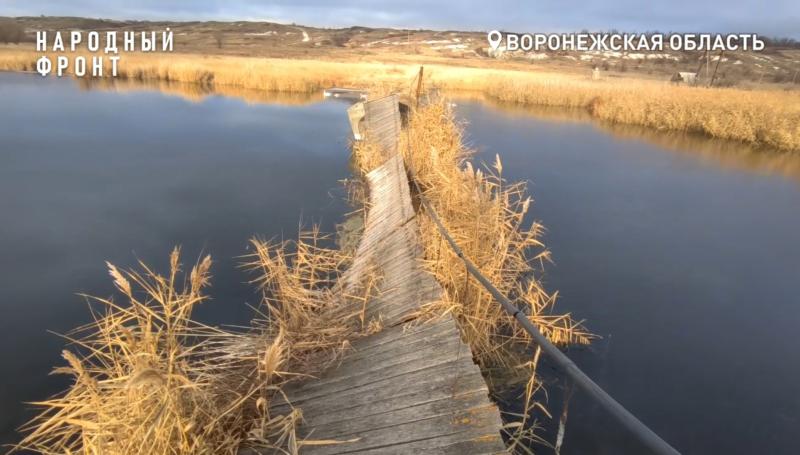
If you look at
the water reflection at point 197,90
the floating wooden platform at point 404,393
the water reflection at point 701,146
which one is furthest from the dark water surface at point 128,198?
the water reflection at point 701,146

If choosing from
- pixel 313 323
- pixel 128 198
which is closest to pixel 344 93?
pixel 128 198

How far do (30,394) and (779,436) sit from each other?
24.9ft

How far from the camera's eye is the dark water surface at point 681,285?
5.09m

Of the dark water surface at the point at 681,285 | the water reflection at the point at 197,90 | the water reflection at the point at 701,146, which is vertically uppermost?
the water reflection at the point at 197,90

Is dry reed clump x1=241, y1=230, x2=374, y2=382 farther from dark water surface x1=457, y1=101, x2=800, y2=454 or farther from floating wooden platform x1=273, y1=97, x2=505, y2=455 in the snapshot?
dark water surface x1=457, y1=101, x2=800, y2=454

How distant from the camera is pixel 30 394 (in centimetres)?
491

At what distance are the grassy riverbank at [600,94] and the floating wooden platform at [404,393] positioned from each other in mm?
13524

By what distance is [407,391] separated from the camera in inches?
124

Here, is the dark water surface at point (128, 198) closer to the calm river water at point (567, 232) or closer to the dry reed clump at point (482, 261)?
the calm river water at point (567, 232)

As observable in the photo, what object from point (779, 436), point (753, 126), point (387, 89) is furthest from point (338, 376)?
point (753, 126)

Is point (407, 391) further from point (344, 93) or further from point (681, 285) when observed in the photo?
point (344, 93)

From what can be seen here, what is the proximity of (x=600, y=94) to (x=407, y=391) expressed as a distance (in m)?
24.7

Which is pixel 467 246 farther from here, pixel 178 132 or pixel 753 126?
pixel 753 126

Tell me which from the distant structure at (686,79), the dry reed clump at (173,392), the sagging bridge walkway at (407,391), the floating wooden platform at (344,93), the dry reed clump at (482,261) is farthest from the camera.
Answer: the distant structure at (686,79)
